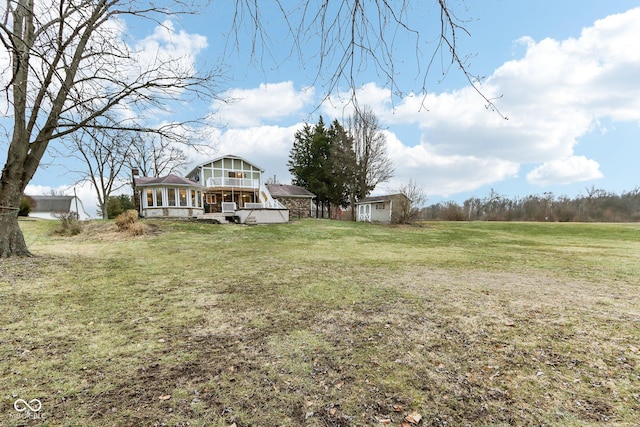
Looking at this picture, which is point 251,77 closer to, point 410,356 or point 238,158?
point 410,356

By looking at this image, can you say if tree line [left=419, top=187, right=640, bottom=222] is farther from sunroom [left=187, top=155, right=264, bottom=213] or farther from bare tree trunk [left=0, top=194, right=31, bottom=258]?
bare tree trunk [left=0, top=194, right=31, bottom=258]

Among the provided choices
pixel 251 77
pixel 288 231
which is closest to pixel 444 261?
pixel 251 77

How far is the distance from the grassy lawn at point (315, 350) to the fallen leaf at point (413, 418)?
0.6 inches

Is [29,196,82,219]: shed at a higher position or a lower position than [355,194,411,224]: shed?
higher

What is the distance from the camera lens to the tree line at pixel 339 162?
28891mm

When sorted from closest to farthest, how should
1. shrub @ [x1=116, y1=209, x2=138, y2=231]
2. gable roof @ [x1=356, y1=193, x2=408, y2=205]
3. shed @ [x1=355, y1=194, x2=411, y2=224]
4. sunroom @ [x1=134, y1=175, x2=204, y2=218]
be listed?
shrub @ [x1=116, y1=209, x2=138, y2=231] < sunroom @ [x1=134, y1=175, x2=204, y2=218] < gable roof @ [x1=356, y1=193, x2=408, y2=205] < shed @ [x1=355, y1=194, x2=411, y2=224]

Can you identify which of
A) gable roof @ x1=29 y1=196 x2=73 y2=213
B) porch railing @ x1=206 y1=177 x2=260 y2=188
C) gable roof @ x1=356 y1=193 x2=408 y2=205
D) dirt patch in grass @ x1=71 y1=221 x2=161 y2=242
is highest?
porch railing @ x1=206 y1=177 x2=260 y2=188

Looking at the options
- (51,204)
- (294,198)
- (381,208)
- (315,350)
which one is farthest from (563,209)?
(51,204)

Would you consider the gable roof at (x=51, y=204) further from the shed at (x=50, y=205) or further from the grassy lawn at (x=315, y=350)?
the grassy lawn at (x=315, y=350)

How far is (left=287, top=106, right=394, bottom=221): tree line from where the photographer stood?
28.9m

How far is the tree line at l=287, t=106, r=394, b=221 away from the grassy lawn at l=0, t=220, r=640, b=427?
2262cm

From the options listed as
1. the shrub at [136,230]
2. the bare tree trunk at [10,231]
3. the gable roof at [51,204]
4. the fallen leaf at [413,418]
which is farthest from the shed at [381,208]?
the gable roof at [51,204]

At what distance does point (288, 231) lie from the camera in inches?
659

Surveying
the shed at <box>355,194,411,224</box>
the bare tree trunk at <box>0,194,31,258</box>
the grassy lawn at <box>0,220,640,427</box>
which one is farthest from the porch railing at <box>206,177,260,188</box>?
the grassy lawn at <box>0,220,640,427</box>
